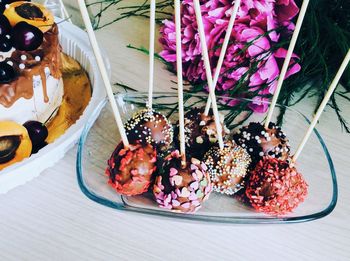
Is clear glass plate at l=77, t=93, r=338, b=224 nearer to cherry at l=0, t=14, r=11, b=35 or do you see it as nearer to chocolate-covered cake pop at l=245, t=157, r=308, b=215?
chocolate-covered cake pop at l=245, t=157, r=308, b=215

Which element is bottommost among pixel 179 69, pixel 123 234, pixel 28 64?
pixel 123 234

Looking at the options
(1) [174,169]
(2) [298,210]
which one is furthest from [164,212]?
(2) [298,210]

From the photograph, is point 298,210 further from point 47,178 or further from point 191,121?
point 47,178

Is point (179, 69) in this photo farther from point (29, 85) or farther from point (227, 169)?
point (29, 85)

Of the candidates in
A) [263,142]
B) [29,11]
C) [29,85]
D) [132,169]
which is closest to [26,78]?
[29,85]

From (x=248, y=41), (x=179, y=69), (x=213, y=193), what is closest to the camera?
(x=179, y=69)

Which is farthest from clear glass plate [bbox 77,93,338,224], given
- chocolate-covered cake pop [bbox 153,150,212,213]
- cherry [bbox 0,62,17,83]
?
cherry [bbox 0,62,17,83]
